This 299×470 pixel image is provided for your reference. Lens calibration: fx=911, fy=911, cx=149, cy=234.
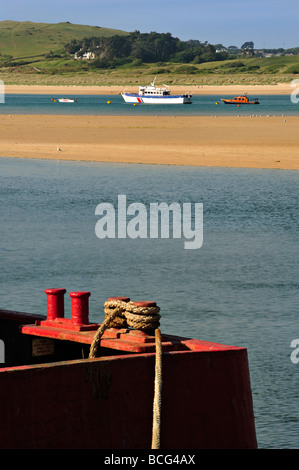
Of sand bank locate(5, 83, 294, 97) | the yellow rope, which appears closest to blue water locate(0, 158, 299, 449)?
the yellow rope

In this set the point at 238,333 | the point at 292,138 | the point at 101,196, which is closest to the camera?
the point at 238,333

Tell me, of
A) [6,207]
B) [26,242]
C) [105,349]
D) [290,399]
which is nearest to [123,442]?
[105,349]

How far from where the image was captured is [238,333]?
1266 centimetres

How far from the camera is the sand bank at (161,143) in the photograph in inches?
1515

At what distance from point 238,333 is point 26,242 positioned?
8.65 meters

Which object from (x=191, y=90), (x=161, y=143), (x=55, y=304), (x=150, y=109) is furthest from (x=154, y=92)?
(x=55, y=304)

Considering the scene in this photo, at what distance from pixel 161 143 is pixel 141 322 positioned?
3888 centimetres

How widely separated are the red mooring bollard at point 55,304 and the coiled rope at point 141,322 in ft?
2.15

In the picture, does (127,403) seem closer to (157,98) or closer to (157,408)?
(157,408)

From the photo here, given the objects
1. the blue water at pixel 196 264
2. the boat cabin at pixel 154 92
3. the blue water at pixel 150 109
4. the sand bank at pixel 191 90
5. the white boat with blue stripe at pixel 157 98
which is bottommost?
the blue water at pixel 196 264

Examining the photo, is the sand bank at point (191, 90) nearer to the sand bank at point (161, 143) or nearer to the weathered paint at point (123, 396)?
the sand bank at point (161, 143)

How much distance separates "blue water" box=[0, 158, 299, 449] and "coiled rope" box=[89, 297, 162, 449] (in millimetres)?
2701

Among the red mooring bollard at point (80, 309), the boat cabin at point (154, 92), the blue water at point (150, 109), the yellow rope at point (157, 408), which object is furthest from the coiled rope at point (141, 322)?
the boat cabin at point (154, 92)
